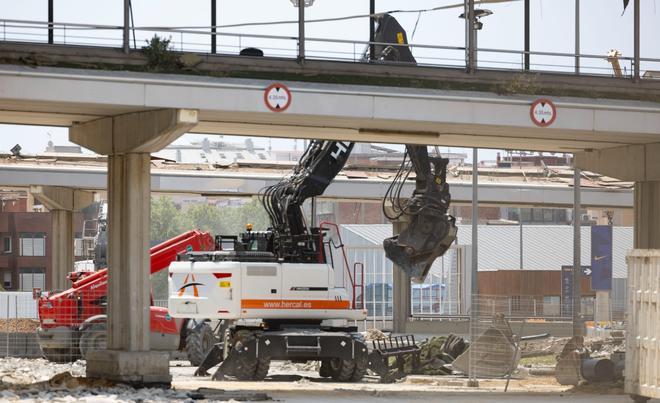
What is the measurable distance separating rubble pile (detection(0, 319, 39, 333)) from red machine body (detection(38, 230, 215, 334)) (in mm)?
4420

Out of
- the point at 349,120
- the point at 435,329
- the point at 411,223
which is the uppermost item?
the point at 349,120

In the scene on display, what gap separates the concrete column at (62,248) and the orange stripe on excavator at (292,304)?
21.9 metres

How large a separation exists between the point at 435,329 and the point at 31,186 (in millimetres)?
16107

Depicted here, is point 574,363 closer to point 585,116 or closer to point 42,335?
point 585,116

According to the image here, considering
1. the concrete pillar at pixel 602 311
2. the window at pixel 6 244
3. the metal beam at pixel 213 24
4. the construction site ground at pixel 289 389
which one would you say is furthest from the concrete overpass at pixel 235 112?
the window at pixel 6 244

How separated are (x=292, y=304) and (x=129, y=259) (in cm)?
486

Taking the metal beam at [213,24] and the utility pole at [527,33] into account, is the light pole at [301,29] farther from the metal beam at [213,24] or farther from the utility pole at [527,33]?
the utility pole at [527,33]

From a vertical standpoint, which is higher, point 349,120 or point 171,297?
point 349,120

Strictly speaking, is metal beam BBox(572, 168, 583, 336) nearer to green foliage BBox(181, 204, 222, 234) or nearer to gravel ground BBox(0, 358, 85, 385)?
gravel ground BBox(0, 358, 85, 385)

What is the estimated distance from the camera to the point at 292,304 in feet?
98.2

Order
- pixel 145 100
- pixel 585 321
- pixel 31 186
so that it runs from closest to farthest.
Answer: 1. pixel 145 100
2. pixel 585 321
3. pixel 31 186

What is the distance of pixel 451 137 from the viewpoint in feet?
98.2

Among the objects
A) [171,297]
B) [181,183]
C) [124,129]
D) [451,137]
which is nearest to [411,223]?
[451,137]

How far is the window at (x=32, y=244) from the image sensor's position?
3369 inches
